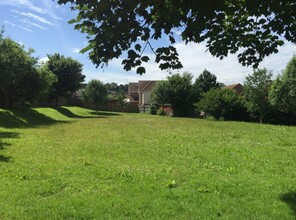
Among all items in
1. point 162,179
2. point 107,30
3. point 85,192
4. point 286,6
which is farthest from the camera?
point 162,179

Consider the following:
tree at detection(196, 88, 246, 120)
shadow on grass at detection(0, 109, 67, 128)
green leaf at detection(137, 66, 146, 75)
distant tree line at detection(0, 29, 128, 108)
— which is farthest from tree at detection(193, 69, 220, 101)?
green leaf at detection(137, 66, 146, 75)

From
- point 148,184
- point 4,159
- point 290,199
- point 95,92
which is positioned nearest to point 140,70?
point 148,184

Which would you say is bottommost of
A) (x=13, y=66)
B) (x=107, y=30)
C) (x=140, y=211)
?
(x=140, y=211)

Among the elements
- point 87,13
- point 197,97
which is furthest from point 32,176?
point 197,97

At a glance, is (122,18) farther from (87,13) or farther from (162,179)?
(162,179)

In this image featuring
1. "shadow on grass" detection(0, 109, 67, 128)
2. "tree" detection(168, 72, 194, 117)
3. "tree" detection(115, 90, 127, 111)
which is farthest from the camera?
"tree" detection(115, 90, 127, 111)

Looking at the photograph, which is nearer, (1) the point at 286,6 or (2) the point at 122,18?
(2) the point at 122,18

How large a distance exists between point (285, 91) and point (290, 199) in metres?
32.3

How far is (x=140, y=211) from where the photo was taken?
5750 mm

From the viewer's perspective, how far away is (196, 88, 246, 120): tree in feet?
137

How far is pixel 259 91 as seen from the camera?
3919cm

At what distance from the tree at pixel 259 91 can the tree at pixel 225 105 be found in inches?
81.8

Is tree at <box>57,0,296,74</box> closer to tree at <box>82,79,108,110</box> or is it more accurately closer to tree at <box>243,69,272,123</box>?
tree at <box>243,69,272,123</box>

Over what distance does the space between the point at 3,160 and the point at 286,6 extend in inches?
322
